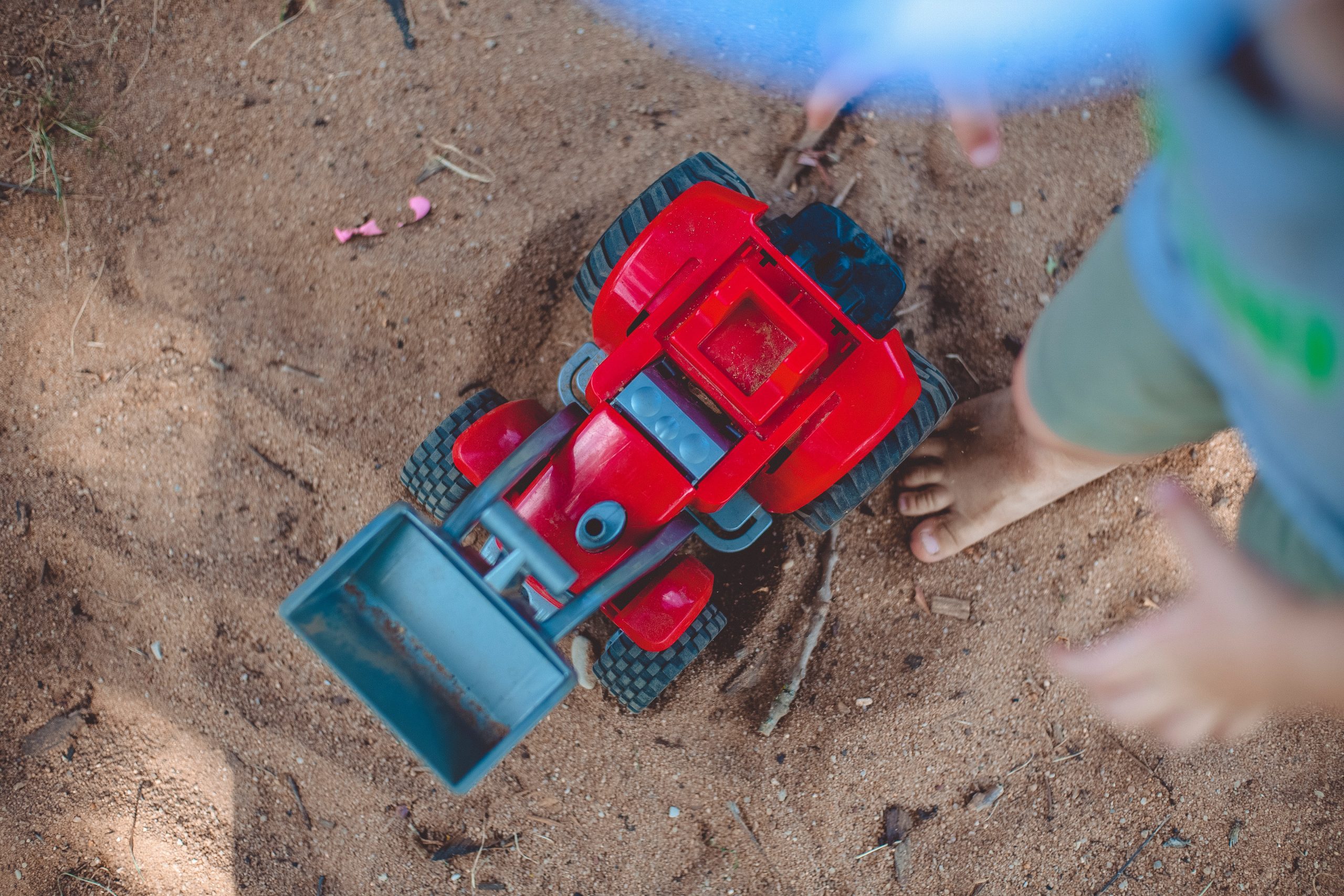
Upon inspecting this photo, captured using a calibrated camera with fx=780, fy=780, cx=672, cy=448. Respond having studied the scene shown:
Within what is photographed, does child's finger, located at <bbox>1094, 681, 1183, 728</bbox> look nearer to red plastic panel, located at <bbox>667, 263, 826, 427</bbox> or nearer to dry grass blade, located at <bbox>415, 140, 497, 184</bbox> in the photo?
red plastic panel, located at <bbox>667, 263, 826, 427</bbox>

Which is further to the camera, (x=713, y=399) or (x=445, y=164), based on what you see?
(x=445, y=164)

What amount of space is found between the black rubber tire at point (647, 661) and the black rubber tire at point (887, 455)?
0.26 metres

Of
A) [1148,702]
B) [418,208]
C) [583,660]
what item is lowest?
[1148,702]

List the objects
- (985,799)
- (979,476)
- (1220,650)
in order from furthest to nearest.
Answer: (985,799) → (979,476) → (1220,650)

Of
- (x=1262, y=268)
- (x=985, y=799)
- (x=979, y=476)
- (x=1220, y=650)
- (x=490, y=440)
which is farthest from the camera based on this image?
(x=985, y=799)

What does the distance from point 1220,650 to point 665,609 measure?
0.74 metres

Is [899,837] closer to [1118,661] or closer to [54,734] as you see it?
[1118,661]

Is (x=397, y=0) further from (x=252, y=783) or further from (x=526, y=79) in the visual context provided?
(x=252, y=783)

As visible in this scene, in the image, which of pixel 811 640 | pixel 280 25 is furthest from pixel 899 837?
pixel 280 25

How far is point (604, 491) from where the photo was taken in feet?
3.88

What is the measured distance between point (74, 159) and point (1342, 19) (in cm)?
202

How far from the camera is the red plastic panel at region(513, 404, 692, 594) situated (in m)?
1.17

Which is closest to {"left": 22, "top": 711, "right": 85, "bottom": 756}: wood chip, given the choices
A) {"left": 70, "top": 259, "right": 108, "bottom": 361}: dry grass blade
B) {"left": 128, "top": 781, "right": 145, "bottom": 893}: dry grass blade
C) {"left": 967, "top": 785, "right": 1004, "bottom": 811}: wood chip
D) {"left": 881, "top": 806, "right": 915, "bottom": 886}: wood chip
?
{"left": 128, "top": 781, "right": 145, "bottom": 893}: dry grass blade

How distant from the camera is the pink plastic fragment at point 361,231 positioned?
1.55 meters
